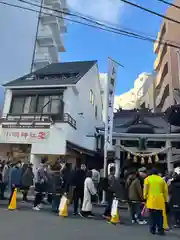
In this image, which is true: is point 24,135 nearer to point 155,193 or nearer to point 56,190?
point 56,190

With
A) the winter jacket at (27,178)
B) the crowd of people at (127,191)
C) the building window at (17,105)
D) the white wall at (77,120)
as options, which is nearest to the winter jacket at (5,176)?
the crowd of people at (127,191)

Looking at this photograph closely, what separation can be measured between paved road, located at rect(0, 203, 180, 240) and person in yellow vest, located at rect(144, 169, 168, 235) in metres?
0.31

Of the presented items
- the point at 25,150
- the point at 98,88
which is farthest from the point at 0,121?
the point at 98,88

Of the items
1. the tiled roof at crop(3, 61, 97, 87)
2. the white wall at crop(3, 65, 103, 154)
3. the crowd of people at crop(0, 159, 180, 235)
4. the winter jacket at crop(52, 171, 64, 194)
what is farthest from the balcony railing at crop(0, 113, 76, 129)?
the winter jacket at crop(52, 171, 64, 194)

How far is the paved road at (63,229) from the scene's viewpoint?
21.6ft

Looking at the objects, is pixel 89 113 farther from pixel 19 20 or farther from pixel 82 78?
pixel 19 20

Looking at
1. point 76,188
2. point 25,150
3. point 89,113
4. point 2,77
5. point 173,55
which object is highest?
point 173,55

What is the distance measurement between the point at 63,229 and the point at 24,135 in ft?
A: 38.0

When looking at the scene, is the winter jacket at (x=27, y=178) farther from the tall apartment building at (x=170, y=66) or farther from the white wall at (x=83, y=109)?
the tall apartment building at (x=170, y=66)

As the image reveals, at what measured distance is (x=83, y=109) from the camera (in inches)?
879

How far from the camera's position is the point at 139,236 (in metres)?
7.07

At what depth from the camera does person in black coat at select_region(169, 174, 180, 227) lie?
29.8 ft

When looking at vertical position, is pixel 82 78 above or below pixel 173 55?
below

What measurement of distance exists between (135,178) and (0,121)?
1222 centimetres
